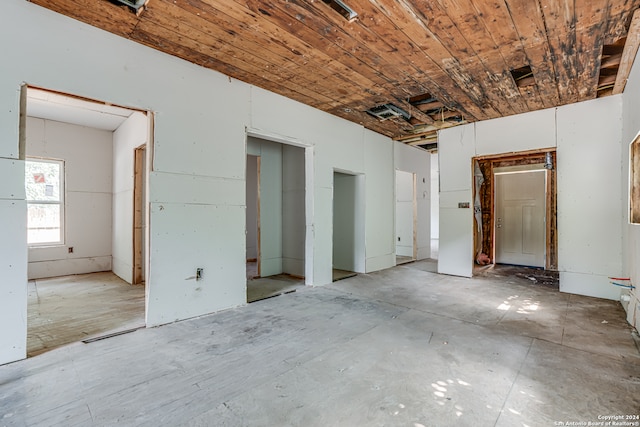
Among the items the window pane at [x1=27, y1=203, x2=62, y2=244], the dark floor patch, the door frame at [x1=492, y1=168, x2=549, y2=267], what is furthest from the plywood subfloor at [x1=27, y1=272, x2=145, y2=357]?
the door frame at [x1=492, y1=168, x2=549, y2=267]

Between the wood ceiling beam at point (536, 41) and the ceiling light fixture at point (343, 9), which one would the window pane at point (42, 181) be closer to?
the ceiling light fixture at point (343, 9)

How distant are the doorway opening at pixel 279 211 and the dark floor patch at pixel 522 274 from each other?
3558 mm

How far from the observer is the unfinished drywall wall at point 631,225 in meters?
3.07

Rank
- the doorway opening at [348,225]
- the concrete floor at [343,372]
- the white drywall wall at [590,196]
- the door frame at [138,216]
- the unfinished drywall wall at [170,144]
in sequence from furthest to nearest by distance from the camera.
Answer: the doorway opening at [348,225] → the door frame at [138,216] → the white drywall wall at [590,196] → the unfinished drywall wall at [170,144] → the concrete floor at [343,372]

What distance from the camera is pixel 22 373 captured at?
221 centimetres

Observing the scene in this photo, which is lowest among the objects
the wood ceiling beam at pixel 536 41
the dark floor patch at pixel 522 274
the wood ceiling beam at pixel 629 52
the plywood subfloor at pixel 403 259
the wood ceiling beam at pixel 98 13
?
the dark floor patch at pixel 522 274

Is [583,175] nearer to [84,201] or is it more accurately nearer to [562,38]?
[562,38]

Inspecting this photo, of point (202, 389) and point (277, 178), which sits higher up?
point (277, 178)

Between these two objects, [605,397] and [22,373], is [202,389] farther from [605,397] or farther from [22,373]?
[605,397]

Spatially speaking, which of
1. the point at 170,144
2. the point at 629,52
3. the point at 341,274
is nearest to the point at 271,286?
the point at 341,274

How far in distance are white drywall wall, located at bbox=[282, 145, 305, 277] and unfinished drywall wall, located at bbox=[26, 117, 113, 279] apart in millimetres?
3700

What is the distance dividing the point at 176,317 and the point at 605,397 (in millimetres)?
3648

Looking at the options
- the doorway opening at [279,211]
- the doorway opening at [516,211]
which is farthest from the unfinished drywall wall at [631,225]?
the doorway opening at [279,211]

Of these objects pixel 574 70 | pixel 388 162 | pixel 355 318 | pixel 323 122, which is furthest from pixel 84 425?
pixel 388 162
